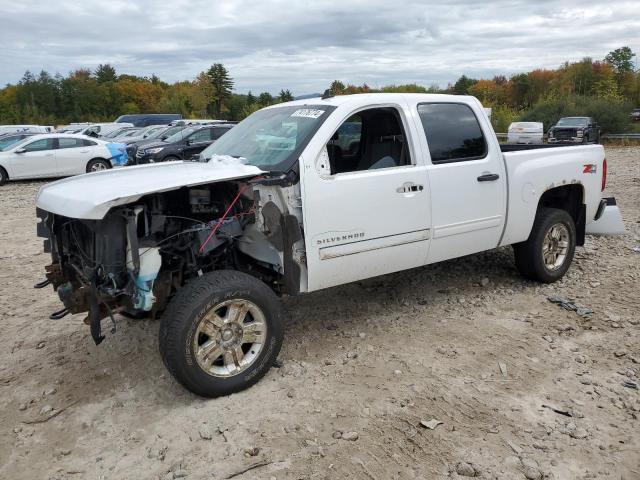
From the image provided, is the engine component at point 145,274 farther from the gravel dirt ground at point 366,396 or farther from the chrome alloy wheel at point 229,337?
the gravel dirt ground at point 366,396

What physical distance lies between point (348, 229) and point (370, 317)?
1.25 m

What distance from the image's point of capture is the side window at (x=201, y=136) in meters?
16.6

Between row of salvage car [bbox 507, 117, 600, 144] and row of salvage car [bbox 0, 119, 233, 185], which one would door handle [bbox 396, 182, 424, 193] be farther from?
row of salvage car [bbox 507, 117, 600, 144]

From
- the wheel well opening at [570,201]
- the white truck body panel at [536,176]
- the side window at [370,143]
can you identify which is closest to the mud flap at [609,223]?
the wheel well opening at [570,201]

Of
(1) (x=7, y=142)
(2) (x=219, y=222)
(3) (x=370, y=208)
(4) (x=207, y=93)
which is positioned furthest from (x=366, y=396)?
(4) (x=207, y=93)

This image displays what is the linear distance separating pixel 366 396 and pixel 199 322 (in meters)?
1.20

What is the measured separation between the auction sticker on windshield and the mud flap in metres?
4.39

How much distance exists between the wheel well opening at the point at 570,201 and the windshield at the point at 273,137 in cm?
289

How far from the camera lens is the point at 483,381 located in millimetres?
3793

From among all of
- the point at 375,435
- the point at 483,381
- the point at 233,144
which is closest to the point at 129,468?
the point at 375,435

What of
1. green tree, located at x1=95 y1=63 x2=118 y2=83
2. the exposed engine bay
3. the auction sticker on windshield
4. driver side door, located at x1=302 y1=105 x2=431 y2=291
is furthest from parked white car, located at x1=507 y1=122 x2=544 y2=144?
green tree, located at x1=95 y1=63 x2=118 y2=83

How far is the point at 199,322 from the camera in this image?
3.45 m

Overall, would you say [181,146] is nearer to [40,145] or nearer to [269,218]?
[40,145]

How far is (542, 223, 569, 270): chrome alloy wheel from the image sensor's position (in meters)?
5.58
